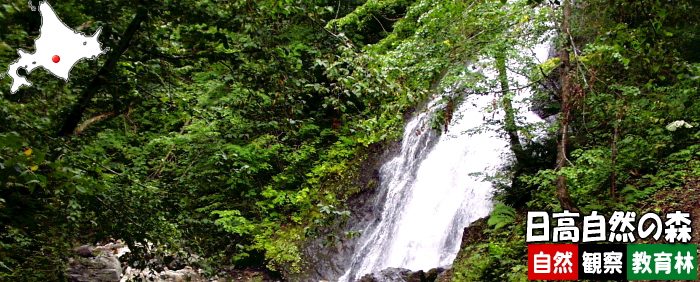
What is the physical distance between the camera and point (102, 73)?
326 cm

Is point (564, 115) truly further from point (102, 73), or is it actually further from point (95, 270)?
point (95, 270)

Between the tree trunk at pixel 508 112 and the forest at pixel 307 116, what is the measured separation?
0.03m

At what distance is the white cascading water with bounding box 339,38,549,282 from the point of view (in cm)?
959

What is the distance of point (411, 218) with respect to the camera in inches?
413

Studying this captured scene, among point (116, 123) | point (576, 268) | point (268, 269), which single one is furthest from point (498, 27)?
point (116, 123)

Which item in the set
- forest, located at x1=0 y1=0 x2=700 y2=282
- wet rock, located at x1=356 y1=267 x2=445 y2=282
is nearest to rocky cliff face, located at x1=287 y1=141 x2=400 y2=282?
forest, located at x1=0 y1=0 x2=700 y2=282

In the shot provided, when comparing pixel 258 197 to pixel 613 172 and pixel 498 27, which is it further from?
pixel 613 172

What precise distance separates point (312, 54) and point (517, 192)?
A: 6.23m

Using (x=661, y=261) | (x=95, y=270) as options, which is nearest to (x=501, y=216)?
(x=661, y=261)

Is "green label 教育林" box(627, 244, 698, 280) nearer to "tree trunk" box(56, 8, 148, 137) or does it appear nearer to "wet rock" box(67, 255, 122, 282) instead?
"tree trunk" box(56, 8, 148, 137)

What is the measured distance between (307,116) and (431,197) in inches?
141

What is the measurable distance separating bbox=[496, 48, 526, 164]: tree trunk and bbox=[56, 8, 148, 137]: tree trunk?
18.7 feet

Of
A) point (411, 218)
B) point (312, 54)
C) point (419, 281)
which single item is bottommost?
point (419, 281)

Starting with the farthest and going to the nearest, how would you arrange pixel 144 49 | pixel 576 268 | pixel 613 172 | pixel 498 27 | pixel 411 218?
pixel 411 218 < pixel 498 27 < pixel 613 172 < pixel 576 268 < pixel 144 49
